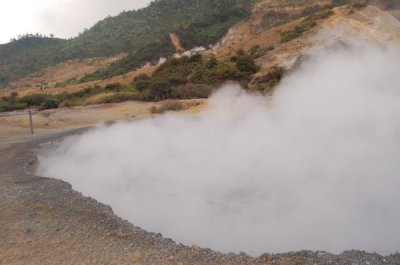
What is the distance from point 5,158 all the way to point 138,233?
468cm

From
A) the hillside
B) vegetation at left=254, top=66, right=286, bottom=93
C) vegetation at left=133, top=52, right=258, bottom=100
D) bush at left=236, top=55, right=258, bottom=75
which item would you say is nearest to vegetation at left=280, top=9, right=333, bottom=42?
the hillside

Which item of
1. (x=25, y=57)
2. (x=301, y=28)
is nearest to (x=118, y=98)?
(x=301, y=28)

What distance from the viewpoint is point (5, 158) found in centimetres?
796

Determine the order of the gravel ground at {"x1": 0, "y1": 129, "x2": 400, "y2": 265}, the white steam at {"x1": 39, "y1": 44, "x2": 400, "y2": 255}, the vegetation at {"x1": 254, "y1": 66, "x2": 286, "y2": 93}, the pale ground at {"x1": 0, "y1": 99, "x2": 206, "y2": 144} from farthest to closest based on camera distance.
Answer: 1. the vegetation at {"x1": 254, "y1": 66, "x2": 286, "y2": 93}
2. the pale ground at {"x1": 0, "y1": 99, "x2": 206, "y2": 144}
3. the white steam at {"x1": 39, "y1": 44, "x2": 400, "y2": 255}
4. the gravel ground at {"x1": 0, "y1": 129, "x2": 400, "y2": 265}

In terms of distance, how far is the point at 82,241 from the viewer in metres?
4.10

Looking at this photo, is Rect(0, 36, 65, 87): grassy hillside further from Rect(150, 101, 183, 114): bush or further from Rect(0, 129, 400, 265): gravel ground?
Rect(0, 129, 400, 265): gravel ground

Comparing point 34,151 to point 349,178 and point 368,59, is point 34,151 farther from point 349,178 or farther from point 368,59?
point 368,59

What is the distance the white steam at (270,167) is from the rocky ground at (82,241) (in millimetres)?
528

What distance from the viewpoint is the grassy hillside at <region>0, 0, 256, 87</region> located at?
38.4 meters

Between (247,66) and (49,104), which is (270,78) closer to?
(247,66)

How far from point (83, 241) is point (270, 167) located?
3337mm

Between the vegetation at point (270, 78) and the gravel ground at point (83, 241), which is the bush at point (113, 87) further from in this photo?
the gravel ground at point (83, 241)

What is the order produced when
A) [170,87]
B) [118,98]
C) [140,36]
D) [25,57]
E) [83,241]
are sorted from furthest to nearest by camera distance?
[25,57] < [140,36] < [170,87] < [118,98] < [83,241]

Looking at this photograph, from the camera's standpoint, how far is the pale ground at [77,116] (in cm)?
1403
